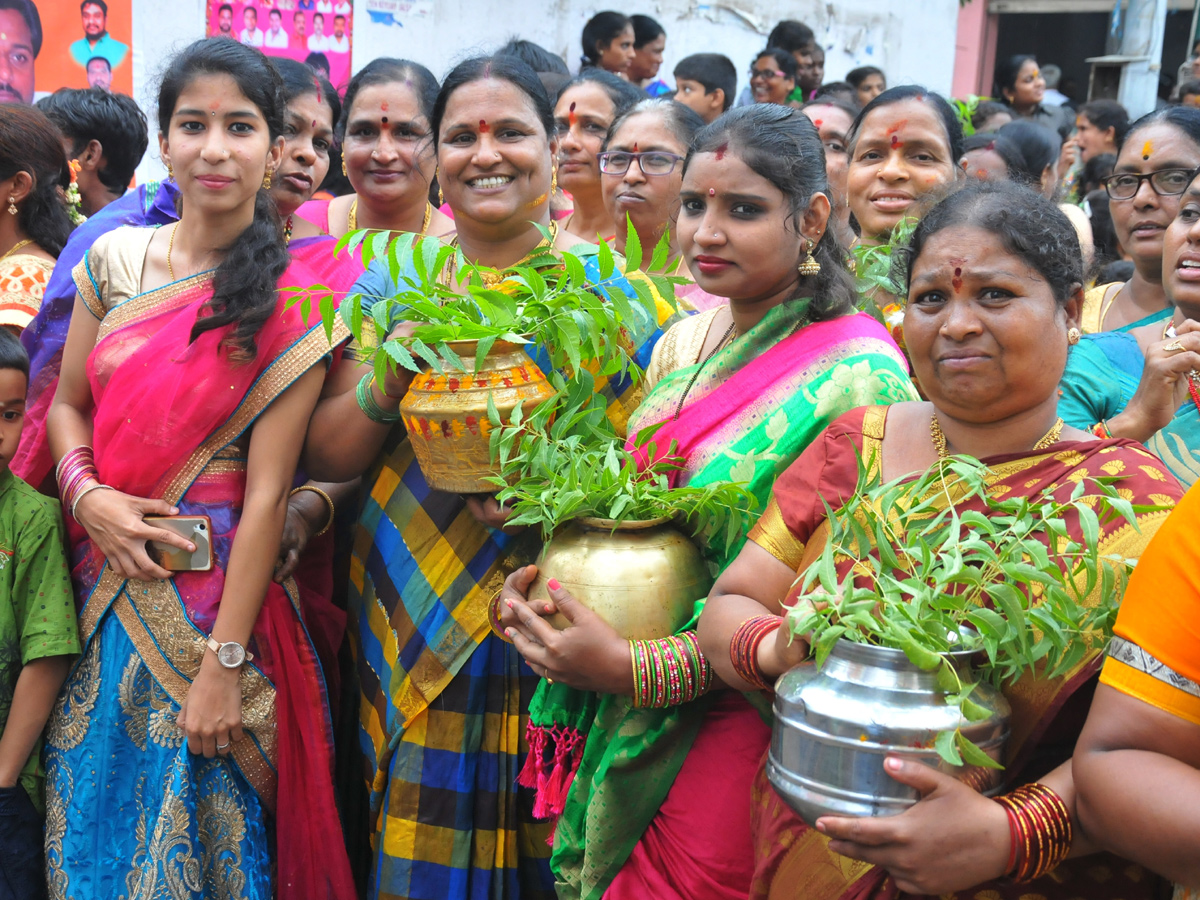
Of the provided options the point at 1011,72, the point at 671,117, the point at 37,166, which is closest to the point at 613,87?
the point at 671,117

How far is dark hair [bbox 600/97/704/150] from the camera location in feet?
11.8

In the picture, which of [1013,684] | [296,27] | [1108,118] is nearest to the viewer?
[1013,684]

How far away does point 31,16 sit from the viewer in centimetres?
676

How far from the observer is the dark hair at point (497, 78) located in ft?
9.79

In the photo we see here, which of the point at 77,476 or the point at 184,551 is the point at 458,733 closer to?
the point at 184,551

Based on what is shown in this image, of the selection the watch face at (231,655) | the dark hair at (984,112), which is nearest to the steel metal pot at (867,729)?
the watch face at (231,655)

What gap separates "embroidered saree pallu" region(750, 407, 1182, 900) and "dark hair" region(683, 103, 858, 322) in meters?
0.46

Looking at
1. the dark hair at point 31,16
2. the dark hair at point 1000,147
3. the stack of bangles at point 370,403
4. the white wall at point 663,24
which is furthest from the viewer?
the white wall at point 663,24

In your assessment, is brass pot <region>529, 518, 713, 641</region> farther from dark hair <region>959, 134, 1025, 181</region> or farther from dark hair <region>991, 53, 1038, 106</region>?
dark hair <region>991, 53, 1038, 106</region>

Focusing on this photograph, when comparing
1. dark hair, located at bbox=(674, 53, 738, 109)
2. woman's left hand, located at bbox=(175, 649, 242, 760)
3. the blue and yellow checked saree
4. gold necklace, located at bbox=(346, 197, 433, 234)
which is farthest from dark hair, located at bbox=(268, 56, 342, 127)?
dark hair, located at bbox=(674, 53, 738, 109)

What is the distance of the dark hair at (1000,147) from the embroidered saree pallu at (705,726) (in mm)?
2518

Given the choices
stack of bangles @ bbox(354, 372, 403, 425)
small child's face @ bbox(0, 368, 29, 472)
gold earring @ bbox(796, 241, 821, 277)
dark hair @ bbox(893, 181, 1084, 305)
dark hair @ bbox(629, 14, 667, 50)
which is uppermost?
dark hair @ bbox(629, 14, 667, 50)

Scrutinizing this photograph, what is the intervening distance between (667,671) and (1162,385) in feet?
4.11

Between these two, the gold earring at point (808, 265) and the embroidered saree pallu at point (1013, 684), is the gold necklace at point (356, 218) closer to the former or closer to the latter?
the gold earring at point (808, 265)
